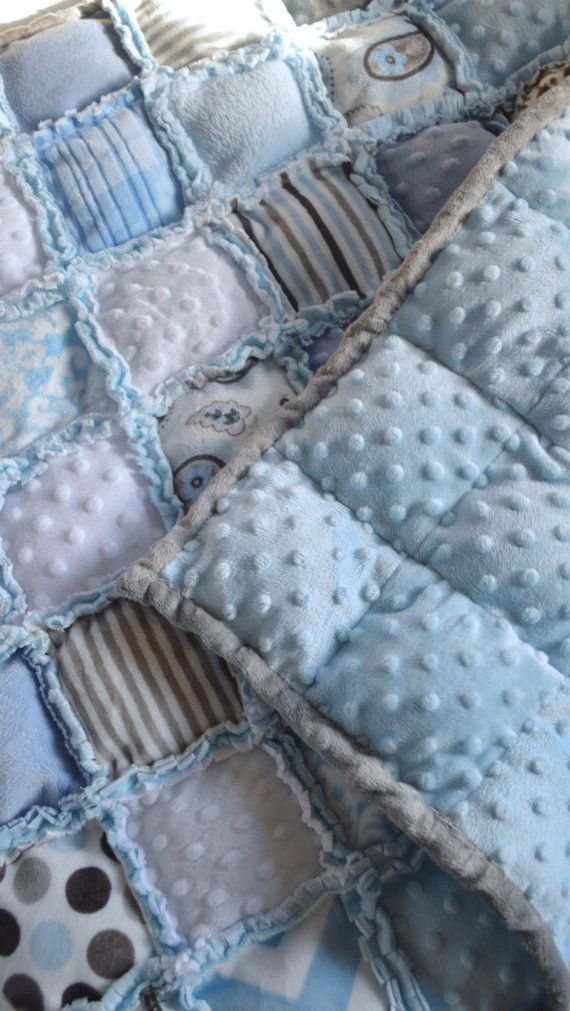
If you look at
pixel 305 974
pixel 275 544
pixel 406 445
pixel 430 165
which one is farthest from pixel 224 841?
pixel 430 165

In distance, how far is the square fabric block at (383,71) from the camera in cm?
96

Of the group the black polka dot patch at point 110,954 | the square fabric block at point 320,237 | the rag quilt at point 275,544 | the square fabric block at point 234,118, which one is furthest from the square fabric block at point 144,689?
the square fabric block at point 234,118

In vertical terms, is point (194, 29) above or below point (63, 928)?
above

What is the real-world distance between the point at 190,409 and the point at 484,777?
1.29 ft

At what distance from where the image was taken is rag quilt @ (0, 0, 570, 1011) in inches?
24.9

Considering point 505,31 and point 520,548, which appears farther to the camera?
point 505,31

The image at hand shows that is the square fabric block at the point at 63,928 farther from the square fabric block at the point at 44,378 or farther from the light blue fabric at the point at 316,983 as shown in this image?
the square fabric block at the point at 44,378

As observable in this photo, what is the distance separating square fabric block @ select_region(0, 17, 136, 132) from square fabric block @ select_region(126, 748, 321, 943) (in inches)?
26.4

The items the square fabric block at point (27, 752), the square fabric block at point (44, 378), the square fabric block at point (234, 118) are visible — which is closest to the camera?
the square fabric block at point (27, 752)

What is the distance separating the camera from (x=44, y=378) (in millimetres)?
833

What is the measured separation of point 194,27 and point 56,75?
0.15 meters

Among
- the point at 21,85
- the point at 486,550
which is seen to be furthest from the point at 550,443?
the point at 21,85

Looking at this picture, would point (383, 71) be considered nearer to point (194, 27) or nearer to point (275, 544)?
point (194, 27)

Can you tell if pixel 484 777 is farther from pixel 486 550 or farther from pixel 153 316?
pixel 153 316
